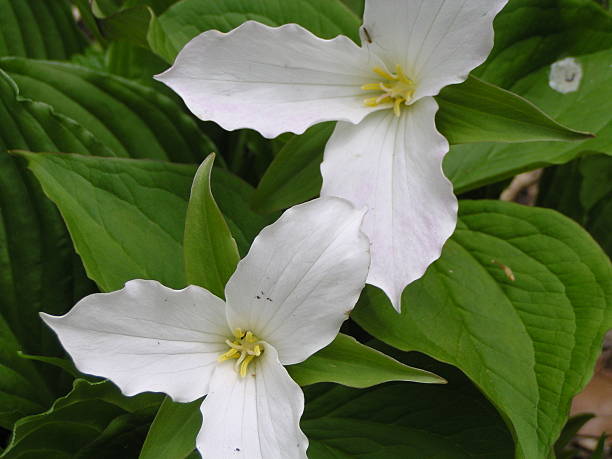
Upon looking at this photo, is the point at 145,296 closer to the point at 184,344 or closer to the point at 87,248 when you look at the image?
the point at 184,344

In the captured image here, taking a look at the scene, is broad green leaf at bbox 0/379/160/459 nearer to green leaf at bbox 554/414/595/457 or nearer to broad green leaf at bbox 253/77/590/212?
broad green leaf at bbox 253/77/590/212

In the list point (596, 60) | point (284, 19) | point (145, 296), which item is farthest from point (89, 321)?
point (596, 60)

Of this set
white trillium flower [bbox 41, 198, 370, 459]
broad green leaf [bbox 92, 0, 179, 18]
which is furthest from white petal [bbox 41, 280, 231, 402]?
broad green leaf [bbox 92, 0, 179, 18]

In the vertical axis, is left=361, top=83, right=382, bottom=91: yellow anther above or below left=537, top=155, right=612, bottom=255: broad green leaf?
above

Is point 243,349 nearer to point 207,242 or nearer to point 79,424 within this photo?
point 207,242

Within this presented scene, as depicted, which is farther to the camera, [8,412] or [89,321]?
[8,412]

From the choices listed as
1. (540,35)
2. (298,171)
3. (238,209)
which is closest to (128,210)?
(238,209)

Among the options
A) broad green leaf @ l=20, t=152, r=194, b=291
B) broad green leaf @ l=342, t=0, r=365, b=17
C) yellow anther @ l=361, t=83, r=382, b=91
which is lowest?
broad green leaf @ l=20, t=152, r=194, b=291
